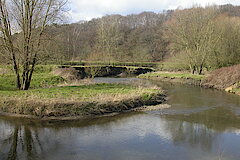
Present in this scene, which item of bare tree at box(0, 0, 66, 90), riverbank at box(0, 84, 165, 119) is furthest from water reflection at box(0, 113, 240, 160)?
bare tree at box(0, 0, 66, 90)

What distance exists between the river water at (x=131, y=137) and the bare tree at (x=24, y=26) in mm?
5919

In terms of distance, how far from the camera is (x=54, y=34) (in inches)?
722

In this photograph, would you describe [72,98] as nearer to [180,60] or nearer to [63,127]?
[63,127]

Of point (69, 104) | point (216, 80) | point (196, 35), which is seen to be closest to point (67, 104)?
point (69, 104)

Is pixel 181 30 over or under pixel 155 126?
over

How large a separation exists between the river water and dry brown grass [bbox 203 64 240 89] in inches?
374

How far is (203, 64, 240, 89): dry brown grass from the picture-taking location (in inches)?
890

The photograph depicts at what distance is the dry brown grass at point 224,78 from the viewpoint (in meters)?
22.6

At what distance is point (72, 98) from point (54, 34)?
718cm

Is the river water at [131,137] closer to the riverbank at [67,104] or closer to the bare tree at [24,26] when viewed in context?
the riverbank at [67,104]

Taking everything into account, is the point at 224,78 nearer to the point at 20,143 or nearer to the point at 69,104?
the point at 69,104

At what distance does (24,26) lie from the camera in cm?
1703

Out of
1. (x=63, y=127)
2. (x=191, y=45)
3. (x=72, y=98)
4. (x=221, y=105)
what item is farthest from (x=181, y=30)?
(x=63, y=127)

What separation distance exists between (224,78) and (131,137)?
1736cm
